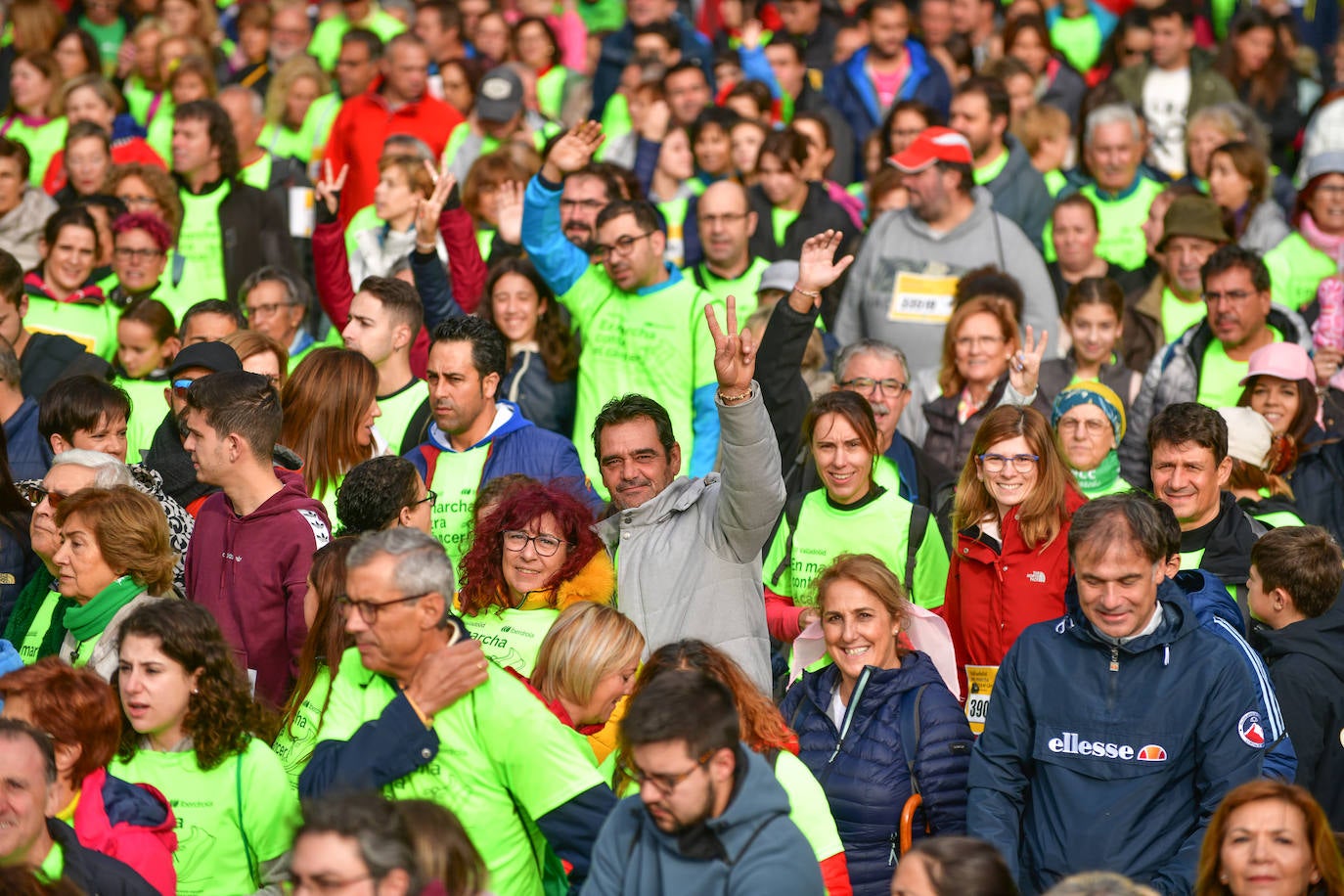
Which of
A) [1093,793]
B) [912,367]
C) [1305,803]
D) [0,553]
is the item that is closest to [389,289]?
[0,553]

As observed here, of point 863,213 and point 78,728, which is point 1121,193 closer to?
point 863,213

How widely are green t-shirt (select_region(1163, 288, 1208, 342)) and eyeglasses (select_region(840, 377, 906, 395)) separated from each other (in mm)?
2670

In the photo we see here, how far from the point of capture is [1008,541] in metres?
6.55

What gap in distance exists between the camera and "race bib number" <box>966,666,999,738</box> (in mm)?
6301

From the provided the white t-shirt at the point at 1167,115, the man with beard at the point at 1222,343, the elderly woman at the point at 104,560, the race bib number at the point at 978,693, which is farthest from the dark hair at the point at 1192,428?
the white t-shirt at the point at 1167,115

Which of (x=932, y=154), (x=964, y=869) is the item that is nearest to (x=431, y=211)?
(x=932, y=154)

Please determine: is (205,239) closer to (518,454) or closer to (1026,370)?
(518,454)

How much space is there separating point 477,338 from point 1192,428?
2844 mm

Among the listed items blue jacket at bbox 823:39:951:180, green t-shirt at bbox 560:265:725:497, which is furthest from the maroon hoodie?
blue jacket at bbox 823:39:951:180

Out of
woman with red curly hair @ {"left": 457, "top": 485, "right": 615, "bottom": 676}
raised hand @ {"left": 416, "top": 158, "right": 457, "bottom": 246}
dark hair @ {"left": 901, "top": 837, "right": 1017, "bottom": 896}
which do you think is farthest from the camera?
raised hand @ {"left": 416, "top": 158, "right": 457, "bottom": 246}

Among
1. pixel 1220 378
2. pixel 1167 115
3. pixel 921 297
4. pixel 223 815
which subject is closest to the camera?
pixel 223 815

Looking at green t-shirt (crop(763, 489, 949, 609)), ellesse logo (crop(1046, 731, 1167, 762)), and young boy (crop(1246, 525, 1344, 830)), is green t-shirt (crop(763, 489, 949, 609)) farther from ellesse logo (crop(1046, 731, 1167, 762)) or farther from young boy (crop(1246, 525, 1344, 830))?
ellesse logo (crop(1046, 731, 1167, 762))

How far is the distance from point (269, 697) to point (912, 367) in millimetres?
4478

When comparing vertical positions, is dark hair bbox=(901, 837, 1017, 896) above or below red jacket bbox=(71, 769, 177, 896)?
above
